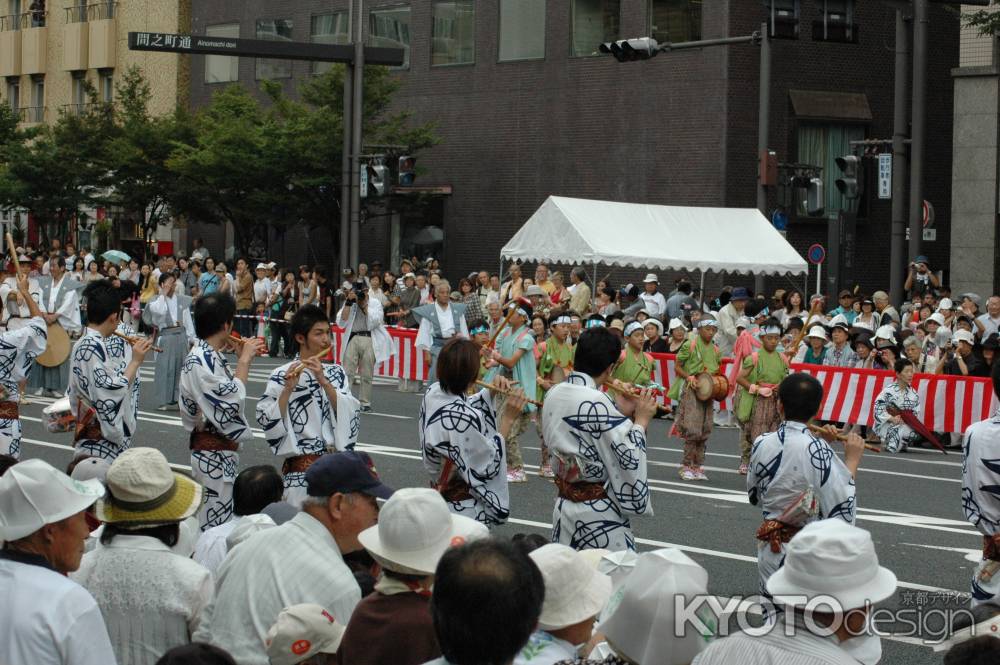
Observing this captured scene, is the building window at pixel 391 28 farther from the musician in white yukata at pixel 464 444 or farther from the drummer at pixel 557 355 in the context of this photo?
the musician in white yukata at pixel 464 444

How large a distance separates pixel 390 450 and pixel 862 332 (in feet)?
Result: 23.5

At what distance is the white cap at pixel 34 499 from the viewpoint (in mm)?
4477

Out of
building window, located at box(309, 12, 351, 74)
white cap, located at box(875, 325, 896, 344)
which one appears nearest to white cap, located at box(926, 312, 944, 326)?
white cap, located at box(875, 325, 896, 344)

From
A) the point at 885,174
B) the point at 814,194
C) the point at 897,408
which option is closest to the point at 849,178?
the point at 814,194

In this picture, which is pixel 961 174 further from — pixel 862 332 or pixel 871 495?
pixel 871 495

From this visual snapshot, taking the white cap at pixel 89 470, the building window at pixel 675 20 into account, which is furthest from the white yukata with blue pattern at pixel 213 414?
the building window at pixel 675 20

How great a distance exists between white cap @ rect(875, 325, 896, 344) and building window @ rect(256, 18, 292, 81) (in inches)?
1052

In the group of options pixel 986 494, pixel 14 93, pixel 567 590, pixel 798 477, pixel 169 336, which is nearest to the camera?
pixel 567 590

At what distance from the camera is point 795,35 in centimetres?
2153

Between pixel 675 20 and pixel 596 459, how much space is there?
1102 inches

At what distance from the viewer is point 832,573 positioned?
4.32 metres

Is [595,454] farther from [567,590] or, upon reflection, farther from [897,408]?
[897,408]

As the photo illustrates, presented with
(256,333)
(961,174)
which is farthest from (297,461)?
(961,174)

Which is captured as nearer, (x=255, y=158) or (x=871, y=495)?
(x=871, y=495)
